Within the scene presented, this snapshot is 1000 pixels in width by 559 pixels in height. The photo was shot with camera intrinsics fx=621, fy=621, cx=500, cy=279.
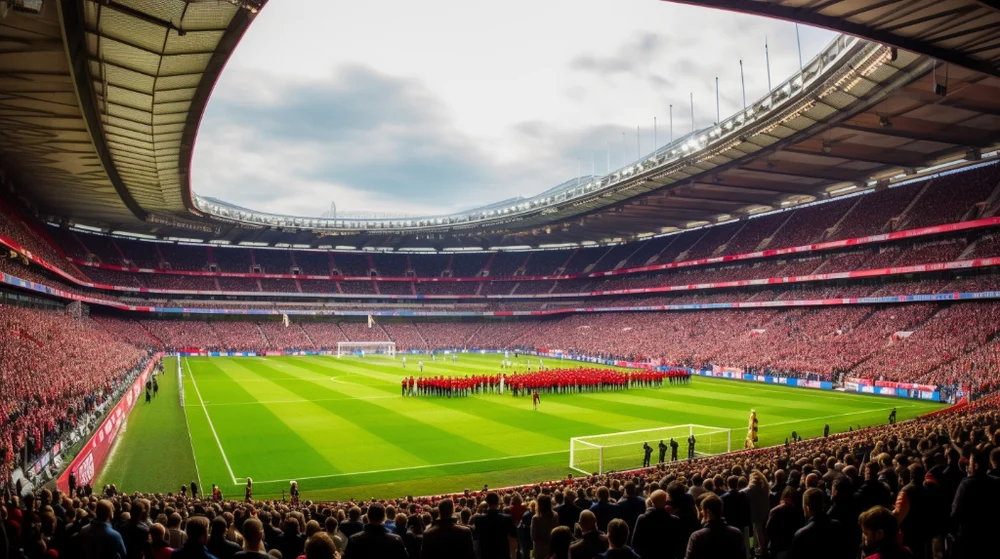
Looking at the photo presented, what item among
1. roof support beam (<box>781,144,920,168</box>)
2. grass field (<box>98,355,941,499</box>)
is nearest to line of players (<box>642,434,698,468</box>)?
grass field (<box>98,355,941,499</box>)

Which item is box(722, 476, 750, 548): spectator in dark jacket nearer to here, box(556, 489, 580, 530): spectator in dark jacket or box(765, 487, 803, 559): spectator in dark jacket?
box(765, 487, 803, 559): spectator in dark jacket

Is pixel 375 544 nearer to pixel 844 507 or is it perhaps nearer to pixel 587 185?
pixel 844 507

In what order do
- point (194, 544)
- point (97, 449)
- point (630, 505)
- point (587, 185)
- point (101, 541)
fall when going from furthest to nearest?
point (587, 185)
point (97, 449)
point (630, 505)
point (101, 541)
point (194, 544)

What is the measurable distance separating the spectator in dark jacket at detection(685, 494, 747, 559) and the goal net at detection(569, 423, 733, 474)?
12721 mm

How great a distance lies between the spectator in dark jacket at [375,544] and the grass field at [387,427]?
11.6 metres

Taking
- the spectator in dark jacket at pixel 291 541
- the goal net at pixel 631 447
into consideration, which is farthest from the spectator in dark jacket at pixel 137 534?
the goal net at pixel 631 447

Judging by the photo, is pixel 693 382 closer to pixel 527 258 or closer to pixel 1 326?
pixel 1 326

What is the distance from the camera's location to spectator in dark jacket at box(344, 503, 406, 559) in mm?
4562

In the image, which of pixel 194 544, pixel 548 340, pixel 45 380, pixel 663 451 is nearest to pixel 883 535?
pixel 194 544

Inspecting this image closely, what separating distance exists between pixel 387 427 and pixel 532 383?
11.2 metres

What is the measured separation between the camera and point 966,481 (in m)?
5.46

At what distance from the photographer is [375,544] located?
4602 millimetres

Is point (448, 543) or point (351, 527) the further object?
point (351, 527)

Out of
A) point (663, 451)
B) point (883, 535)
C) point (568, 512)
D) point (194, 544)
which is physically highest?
point (883, 535)
